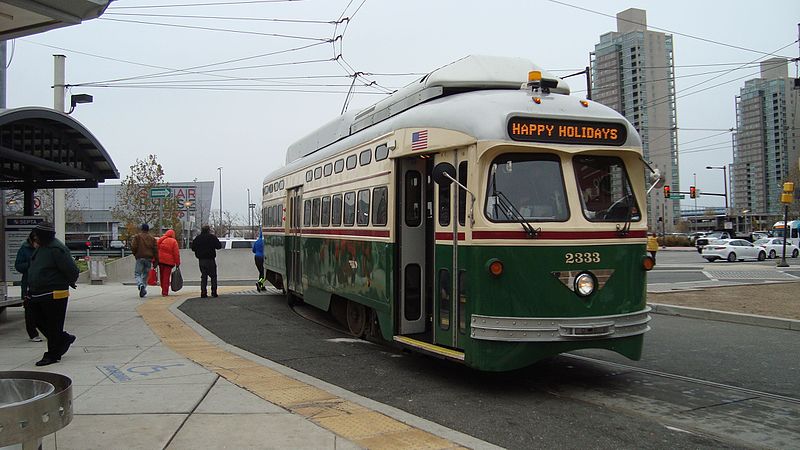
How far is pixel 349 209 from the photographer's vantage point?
945 centimetres

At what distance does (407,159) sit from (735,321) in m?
7.93

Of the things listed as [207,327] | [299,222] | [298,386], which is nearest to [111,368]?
[298,386]

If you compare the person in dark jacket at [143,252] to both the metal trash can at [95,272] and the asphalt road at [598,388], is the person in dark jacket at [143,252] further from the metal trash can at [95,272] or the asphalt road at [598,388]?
the metal trash can at [95,272]

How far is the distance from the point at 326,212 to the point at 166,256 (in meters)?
7.61

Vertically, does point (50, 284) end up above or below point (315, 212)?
below

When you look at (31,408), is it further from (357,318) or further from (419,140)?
(357,318)

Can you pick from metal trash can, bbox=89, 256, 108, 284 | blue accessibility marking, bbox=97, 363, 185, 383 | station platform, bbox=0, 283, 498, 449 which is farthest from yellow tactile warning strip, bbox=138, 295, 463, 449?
metal trash can, bbox=89, 256, 108, 284

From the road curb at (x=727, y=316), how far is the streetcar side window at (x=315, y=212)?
24.5 ft

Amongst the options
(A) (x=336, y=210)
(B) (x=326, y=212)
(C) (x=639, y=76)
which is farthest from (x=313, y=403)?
(C) (x=639, y=76)

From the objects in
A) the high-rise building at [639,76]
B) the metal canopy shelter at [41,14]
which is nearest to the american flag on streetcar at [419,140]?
the metal canopy shelter at [41,14]

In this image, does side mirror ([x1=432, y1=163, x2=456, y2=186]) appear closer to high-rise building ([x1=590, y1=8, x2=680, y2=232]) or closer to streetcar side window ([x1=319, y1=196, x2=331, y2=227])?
streetcar side window ([x1=319, y1=196, x2=331, y2=227])

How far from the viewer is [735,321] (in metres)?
12.0

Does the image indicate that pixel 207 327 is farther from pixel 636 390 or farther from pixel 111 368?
pixel 636 390

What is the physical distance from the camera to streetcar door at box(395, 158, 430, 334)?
7801mm
